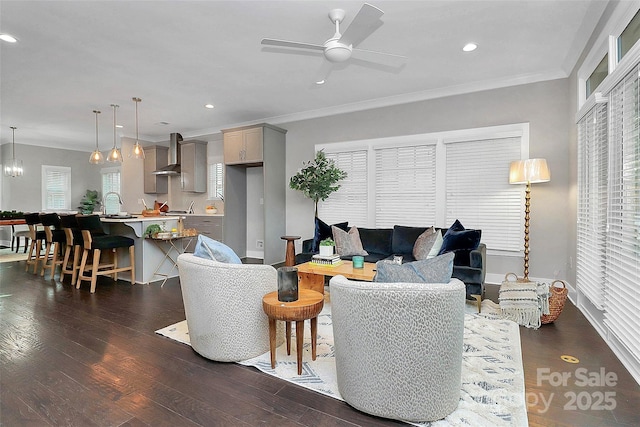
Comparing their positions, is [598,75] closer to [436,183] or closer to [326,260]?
[436,183]

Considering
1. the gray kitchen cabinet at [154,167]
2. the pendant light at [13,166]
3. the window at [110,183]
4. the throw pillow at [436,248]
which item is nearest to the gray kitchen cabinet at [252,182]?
the gray kitchen cabinet at [154,167]

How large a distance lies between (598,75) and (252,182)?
18.6 ft

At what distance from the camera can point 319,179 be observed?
17.7ft

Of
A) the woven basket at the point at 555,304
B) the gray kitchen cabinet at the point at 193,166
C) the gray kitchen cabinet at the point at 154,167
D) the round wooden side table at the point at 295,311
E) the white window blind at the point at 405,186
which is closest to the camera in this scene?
the round wooden side table at the point at 295,311

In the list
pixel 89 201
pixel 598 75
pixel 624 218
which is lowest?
pixel 624 218

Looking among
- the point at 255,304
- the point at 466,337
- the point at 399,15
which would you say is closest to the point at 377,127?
the point at 399,15

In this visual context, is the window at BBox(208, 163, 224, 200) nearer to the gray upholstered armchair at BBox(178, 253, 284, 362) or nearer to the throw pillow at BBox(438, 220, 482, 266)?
the gray upholstered armchair at BBox(178, 253, 284, 362)

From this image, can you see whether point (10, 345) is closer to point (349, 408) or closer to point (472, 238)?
point (349, 408)

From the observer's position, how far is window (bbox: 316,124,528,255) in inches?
177

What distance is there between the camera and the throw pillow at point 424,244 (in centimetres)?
402

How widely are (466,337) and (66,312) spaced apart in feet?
13.2

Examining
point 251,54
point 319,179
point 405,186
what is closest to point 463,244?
point 405,186

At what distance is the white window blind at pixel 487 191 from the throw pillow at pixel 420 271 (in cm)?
334

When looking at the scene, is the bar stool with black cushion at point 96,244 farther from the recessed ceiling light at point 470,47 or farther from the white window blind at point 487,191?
the recessed ceiling light at point 470,47
